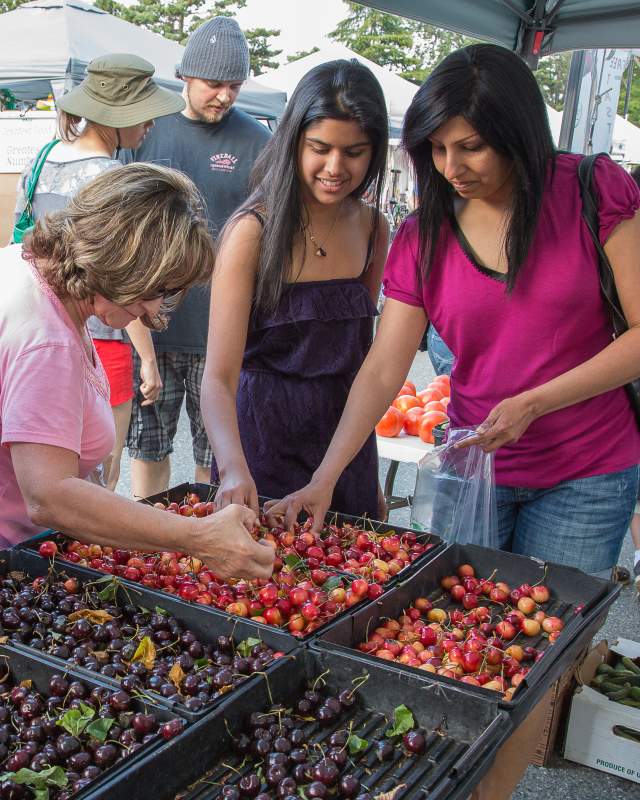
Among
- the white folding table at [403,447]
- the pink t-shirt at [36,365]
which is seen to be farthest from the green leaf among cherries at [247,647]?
the white folding table at [403,447]

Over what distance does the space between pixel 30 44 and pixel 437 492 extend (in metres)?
9.39

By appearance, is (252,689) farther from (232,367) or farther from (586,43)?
(586,43)

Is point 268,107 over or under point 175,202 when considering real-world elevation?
over

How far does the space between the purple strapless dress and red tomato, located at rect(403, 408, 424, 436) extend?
1590 millimetres

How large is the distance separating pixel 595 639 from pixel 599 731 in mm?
1128

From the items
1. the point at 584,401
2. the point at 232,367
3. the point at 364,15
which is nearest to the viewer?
the point at 584,401

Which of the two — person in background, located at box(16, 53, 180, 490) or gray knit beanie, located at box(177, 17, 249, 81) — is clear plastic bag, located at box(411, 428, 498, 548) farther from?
gray knit beanie, located at box(177, 17, 249, 81)

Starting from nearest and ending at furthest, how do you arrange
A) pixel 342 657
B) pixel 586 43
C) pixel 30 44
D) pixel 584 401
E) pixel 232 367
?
pixel 342 657 < pixel 584 401 < pixel 232 367 < pixel 586 43 < pixel 30 44

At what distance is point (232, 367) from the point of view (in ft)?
7.54

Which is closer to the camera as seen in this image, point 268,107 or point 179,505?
point 179,505

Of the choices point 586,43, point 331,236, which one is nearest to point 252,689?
point 331,236

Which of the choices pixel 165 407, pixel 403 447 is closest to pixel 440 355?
pixel 403 447

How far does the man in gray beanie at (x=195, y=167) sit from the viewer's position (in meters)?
3.92

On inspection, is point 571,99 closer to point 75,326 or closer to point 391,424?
point 391,424
